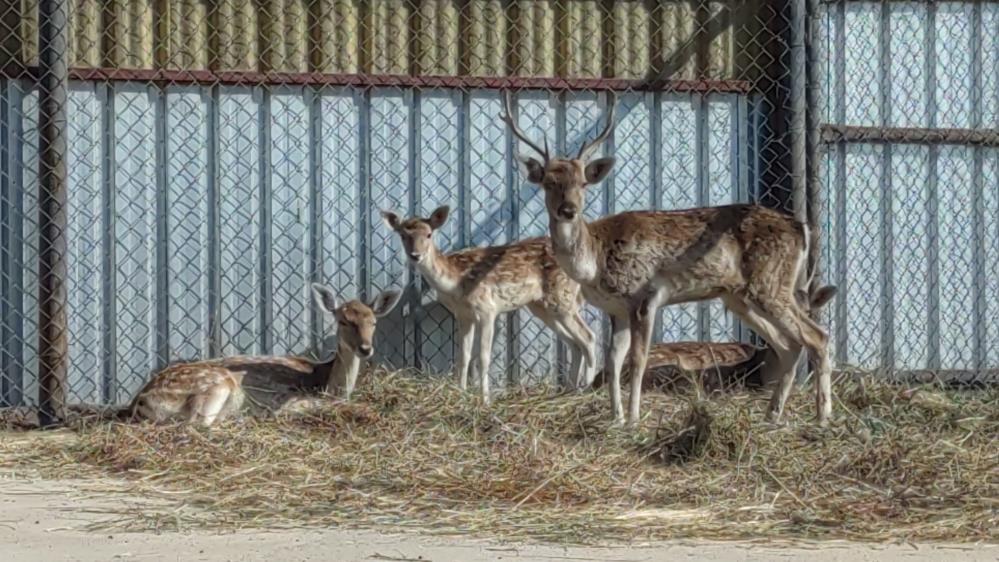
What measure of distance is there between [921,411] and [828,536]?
11.8ft

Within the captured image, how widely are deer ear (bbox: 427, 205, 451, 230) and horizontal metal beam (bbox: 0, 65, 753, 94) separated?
0.80 metres

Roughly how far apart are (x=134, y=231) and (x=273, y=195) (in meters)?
0.90

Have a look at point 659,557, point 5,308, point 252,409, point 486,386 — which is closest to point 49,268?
point 5,308

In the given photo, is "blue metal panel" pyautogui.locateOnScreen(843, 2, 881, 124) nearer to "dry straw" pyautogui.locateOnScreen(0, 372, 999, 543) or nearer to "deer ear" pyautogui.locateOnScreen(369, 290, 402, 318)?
"dry straw" pyautogui.locateOnScreen(0, 372, 999, 543)

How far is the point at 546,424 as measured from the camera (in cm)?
995

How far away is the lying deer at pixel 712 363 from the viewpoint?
11.2 meters

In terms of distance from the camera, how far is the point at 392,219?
11.3m

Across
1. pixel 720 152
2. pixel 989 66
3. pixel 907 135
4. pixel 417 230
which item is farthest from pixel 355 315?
pixel 989 66

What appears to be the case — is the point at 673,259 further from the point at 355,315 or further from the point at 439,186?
the point at 355,315

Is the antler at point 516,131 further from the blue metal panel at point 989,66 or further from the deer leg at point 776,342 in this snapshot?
the blue metal panel at point 989,66

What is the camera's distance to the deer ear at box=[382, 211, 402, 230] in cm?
1127

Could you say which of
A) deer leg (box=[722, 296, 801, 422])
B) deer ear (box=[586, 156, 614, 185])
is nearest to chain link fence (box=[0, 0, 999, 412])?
deer ear (box=[586, 156, 614, 185])

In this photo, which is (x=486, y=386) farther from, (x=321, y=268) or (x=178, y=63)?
(x=178, y=63)

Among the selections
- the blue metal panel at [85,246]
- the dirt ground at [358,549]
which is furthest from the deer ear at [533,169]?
the dirt ground at [358,549]
